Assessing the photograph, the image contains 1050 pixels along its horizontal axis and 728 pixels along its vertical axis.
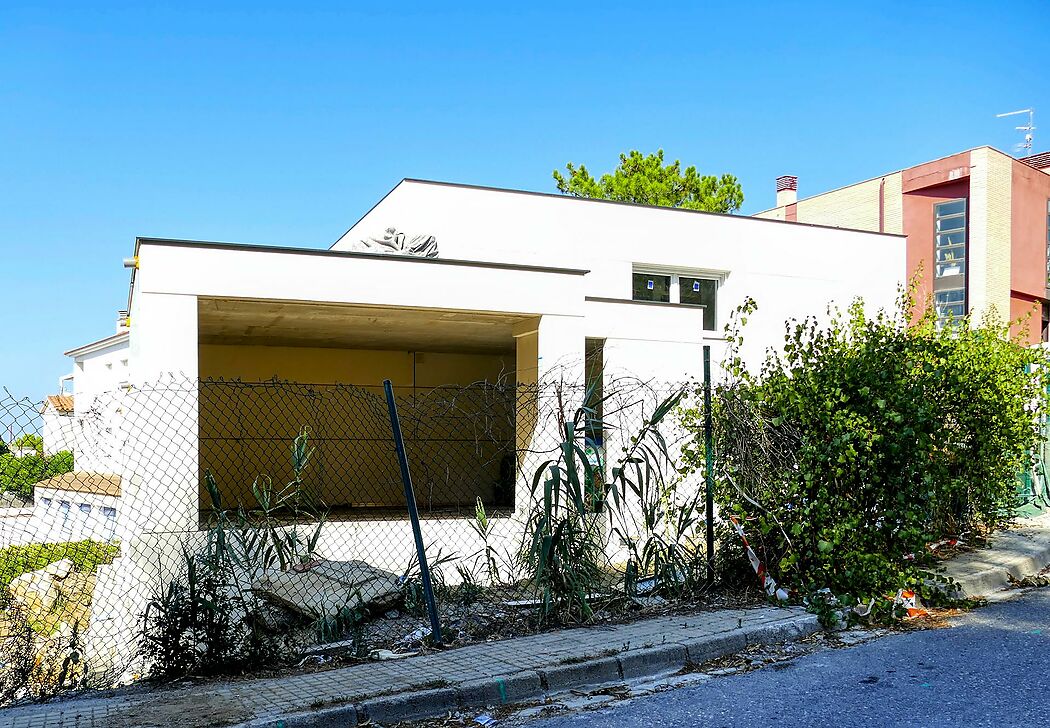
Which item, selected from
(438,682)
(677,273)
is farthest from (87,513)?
(677,273)

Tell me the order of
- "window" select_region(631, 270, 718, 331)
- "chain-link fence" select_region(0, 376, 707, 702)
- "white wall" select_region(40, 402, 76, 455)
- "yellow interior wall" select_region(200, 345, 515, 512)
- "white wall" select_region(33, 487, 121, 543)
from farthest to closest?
"window" select_region(631, 270, 718, 331) < "yellow interior wall" select_region(200, 345, 515, 512) < "white wall" select_region(33, 487, 121, 543) < "white wall" select_region(40, 402, 76, 455) < "chain-link fence" select_region(0, 376, 707, 702)

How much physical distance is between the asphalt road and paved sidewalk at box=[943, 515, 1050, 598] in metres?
1.89

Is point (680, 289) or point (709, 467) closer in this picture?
point (709, 467)

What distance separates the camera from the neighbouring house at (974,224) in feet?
102

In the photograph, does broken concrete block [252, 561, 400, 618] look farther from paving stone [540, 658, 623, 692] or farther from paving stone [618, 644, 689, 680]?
paving stone [618, 644, 689, 680]

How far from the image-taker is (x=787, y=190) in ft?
130

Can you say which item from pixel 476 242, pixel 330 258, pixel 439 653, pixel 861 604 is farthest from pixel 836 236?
pixel 439 653

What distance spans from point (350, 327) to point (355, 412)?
138 inches

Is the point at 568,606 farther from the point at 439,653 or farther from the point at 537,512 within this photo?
the point at 439,653

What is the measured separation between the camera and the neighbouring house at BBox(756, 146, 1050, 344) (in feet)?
102

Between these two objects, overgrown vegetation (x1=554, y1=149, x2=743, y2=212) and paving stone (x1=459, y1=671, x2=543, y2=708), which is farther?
overgrown vegetation (x1=554, y1=149, x2=743, y2=212)

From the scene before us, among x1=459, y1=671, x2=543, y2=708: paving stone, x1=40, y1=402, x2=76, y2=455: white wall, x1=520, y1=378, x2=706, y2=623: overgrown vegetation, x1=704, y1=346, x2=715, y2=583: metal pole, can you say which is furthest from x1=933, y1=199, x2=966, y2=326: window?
x1=459, y1=671, x2=543, y2=708: paving stone

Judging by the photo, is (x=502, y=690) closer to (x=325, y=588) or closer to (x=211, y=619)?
(x=211, y=619)

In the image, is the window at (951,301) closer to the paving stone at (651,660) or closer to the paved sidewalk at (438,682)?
the paved sidewalk at (438,682)
